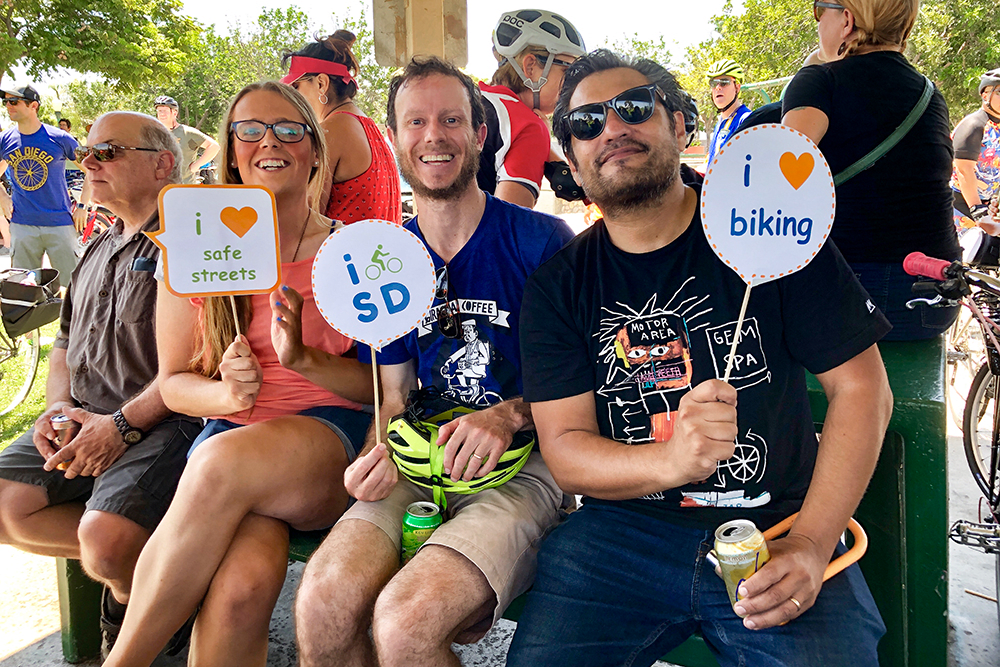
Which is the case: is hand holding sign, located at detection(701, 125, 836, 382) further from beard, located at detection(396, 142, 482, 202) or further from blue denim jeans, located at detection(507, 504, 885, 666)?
beard, located at detection(396, 142, 482, 202)

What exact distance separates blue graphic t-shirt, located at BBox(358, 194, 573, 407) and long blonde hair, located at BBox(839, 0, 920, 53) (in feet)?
3.75

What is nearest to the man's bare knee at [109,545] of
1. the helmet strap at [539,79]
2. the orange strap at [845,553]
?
the orange strap at [845,553]

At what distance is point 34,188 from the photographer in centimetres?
576

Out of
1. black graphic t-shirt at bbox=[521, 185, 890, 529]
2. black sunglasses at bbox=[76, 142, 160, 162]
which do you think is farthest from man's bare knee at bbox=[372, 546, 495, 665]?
black sunglasses at bbox=[76, 142, 160, 162]

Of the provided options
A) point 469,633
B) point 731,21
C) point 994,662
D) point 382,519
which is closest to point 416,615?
point 469,633

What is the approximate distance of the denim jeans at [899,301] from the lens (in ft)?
7.05

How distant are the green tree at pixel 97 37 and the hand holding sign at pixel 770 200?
15.4 feet

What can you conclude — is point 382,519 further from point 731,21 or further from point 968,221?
point 731,21

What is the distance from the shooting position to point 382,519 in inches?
69.2

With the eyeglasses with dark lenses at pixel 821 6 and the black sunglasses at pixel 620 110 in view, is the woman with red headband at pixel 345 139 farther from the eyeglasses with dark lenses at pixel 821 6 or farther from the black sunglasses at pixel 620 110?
the eyeglasses with dark lenses at pixel 821 6

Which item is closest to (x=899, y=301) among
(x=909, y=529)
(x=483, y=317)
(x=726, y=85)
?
(x=909, y=529)

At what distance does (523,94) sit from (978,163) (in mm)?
3827

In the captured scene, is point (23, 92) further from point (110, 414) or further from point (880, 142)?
point (880, 142)

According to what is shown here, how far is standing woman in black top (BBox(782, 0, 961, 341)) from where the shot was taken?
211 cm
